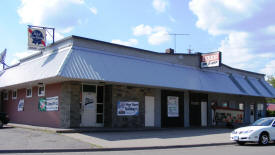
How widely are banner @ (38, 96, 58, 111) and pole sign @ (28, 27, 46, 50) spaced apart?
12.5 feet

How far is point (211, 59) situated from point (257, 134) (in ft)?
41.1

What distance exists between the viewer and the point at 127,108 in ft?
68.9

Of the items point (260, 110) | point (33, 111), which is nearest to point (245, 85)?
point (260, 110)

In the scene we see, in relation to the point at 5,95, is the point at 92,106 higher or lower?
lower

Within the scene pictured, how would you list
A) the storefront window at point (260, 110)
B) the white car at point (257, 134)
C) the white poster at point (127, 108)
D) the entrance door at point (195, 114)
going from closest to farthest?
the white car at point (257, 134) → the white poster at point (127, 108) → the entrance door at point (195, 114) → the storefront window at point (260, 110)

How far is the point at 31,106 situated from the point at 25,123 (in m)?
1.62

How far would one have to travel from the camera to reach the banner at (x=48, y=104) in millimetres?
19422

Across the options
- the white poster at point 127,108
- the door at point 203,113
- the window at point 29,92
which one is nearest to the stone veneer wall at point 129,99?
the white poster at point 127,108

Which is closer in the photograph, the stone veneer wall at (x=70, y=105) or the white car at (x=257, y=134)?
the white car at (x=257, y=134)

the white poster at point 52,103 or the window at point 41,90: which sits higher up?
Result: the window at point 41,90

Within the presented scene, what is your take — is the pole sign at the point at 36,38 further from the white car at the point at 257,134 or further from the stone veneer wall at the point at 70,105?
the white car at the point at 257,134

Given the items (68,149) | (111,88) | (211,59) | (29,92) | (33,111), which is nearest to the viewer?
(68,149)

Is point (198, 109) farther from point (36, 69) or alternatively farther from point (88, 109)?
point (36, 69)

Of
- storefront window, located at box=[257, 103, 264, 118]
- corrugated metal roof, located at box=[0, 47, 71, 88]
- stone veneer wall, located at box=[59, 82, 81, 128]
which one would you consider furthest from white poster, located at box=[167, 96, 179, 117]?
storefront window, located at box=[257, 103, 264, 118]
